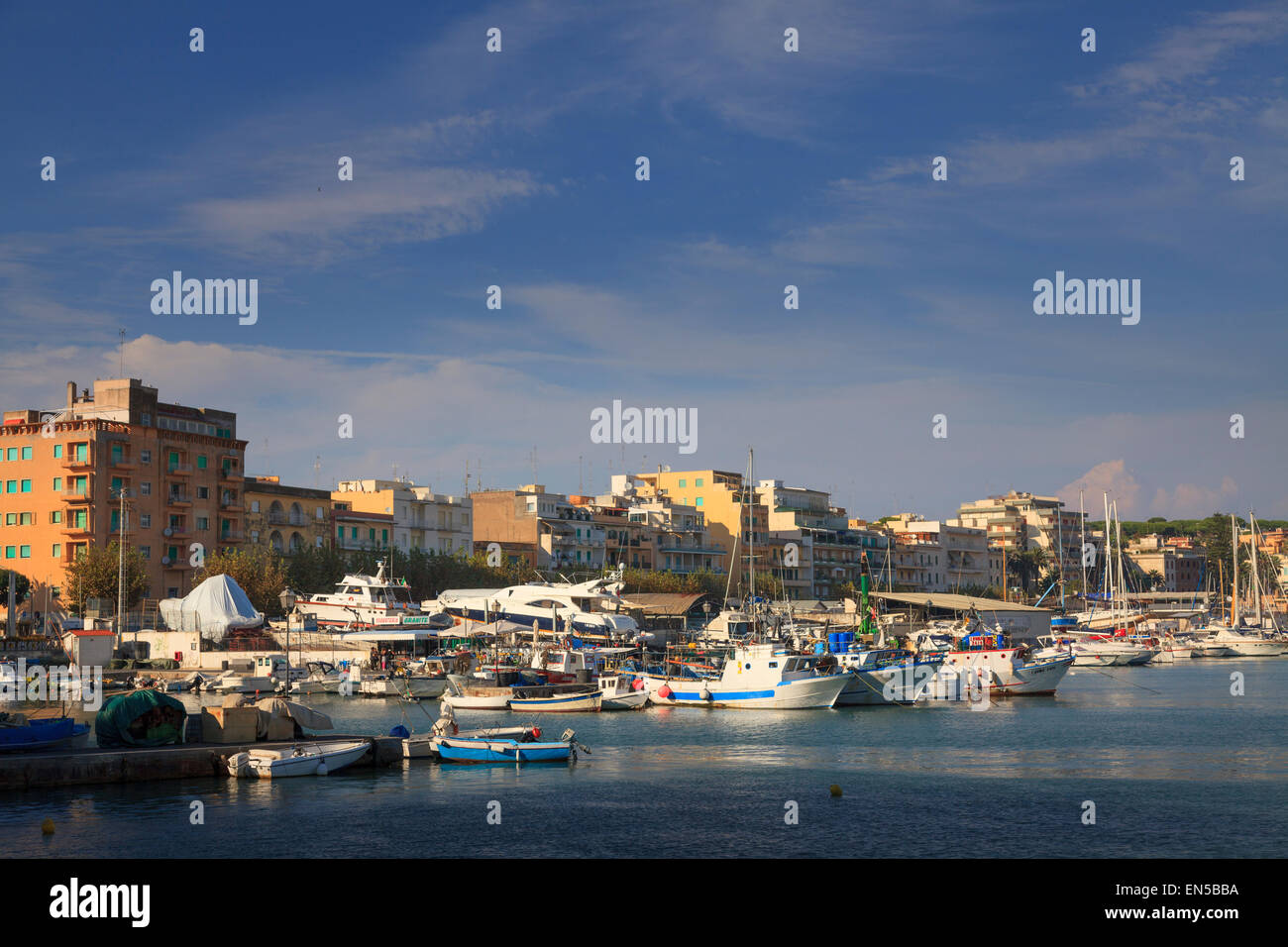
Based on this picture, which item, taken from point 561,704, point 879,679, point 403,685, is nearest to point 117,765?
point 561,704

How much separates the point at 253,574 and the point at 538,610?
947 inches

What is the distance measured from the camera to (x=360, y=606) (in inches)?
4018

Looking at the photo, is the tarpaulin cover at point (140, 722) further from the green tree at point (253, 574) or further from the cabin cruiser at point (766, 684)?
the green tree at point (253, 574)

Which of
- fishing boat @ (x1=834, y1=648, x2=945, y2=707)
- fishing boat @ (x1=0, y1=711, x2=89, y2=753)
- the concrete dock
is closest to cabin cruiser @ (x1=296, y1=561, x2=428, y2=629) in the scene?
fishing boat @ (x1=834, y1=648, x2=945, y2=707)

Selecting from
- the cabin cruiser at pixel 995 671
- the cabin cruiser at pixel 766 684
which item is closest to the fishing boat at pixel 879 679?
the cabin cruiser at pixel 766 684

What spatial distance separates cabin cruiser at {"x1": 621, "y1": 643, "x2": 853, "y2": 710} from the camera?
72.4 meters

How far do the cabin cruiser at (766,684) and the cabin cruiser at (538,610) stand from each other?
32575 mm

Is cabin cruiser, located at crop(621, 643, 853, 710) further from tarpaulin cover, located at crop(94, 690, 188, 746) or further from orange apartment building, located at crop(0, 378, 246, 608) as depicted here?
orange apartment building, located at crop(0, 378, 246, 608)

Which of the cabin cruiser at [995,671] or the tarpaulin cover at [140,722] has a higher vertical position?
the tarpaulin cover at [140,722]

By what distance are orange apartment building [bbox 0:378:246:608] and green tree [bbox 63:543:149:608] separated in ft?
3.46

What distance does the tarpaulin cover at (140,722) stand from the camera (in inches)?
1726
